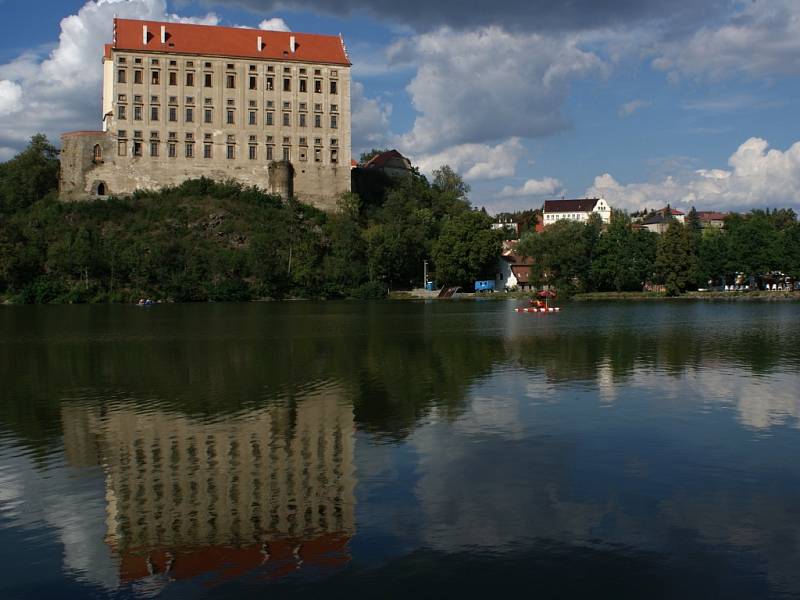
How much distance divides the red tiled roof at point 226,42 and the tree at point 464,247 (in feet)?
89.4

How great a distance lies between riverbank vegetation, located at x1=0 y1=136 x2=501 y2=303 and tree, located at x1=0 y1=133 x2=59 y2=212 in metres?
0.16

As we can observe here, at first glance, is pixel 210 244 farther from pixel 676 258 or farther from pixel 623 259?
pixel 676 258

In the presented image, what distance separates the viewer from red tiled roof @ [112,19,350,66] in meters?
111

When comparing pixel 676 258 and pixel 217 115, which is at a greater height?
pixel 217 115

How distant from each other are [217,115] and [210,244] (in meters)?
18.4

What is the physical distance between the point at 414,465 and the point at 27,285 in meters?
94.9

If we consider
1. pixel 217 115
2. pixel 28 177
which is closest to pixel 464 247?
pixel 217 115

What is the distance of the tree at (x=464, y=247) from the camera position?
113 metres

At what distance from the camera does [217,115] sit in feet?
368

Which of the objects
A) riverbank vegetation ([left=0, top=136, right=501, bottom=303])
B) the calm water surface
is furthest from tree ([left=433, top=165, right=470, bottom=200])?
the calm water surface

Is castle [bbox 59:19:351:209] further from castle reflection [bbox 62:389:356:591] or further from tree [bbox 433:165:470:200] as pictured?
castle reflection [bbox 62:389:356:591]

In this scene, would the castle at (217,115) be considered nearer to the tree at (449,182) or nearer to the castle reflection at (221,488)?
the tree at (449,182)

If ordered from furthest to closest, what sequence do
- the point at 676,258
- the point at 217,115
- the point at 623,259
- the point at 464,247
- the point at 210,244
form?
1. the point at 464,247
2. the point at 217,115
3. the point at 623,259
4. the point at 676,258
5. the point at 210,244

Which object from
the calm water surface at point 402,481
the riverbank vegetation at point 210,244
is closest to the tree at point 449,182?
the riverbank vegetation at point 210,244
